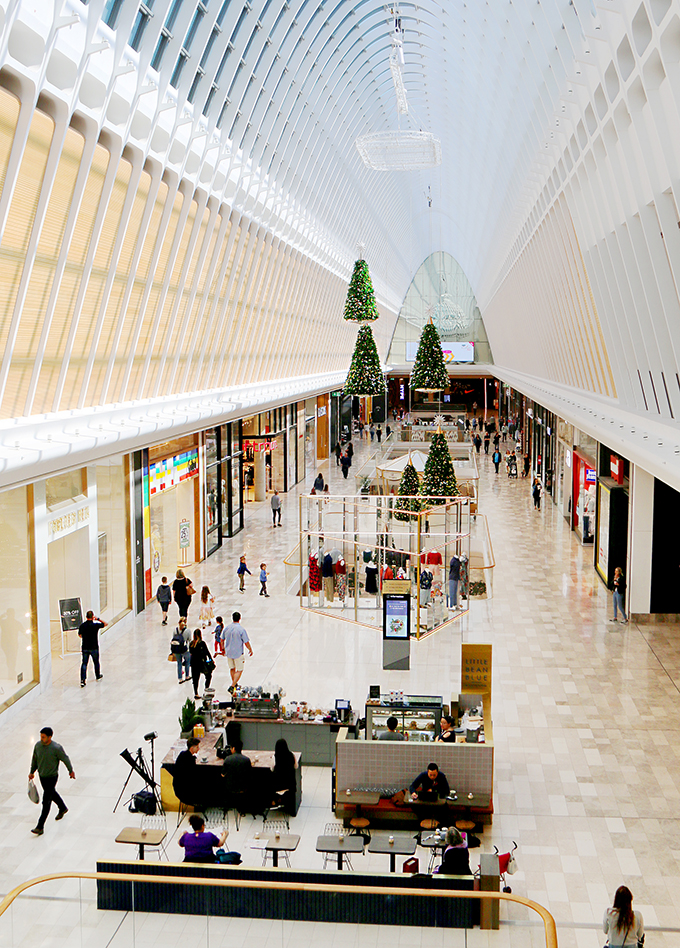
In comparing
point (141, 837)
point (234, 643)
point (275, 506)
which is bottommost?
point (141, 837)

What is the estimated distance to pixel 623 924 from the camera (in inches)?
266

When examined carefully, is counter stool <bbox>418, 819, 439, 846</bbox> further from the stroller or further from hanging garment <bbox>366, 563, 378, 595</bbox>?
hanging garment <bbox>366, 563, 378, 595</bbox>

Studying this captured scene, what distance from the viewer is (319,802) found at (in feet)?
35.1

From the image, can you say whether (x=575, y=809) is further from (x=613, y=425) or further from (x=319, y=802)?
(x=613, y=425)

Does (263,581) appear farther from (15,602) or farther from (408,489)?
(408,489)

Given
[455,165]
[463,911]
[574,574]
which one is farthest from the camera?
[455,165]

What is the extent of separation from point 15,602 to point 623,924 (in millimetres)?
9905

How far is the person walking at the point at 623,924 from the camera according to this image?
673 cm

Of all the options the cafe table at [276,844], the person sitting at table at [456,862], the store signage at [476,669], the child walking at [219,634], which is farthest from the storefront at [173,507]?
the person sitting at table at [456,862]

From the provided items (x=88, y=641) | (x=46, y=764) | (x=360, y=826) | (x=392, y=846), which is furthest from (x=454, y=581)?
(x=46, y=764)

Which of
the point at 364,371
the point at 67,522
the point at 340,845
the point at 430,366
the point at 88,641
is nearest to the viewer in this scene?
the point at 340,845

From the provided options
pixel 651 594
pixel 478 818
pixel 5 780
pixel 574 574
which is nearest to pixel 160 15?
pixel 5 780

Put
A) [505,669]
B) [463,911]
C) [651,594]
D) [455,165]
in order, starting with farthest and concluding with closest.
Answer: [455,165], [651,594], [505,669], [463,911]

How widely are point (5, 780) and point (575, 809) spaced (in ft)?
22.7
